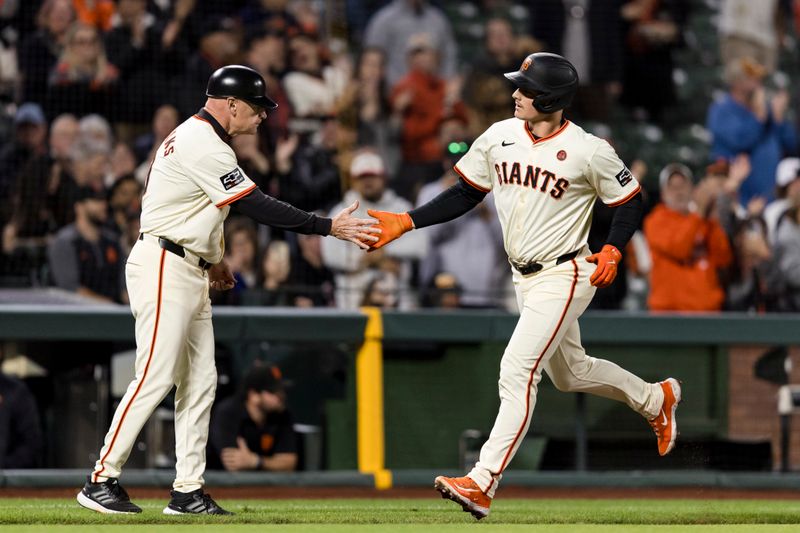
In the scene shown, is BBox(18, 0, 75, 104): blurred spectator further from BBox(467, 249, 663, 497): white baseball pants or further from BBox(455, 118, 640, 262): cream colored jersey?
BBox(467, 249, 663, 497): white baseball pants

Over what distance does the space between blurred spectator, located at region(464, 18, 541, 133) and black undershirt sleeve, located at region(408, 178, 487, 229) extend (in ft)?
17.8

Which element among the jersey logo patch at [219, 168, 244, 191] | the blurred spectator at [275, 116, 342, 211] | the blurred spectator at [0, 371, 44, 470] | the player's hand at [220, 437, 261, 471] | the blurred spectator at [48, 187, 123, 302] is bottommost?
the player's hand at [220, 437, 261, 471]

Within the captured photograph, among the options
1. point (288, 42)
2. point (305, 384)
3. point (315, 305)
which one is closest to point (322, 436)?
point (305, 384)

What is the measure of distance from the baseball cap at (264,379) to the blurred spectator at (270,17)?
418cm

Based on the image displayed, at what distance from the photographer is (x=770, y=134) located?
1196cm

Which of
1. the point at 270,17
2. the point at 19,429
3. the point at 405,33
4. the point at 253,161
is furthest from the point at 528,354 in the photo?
the point at 405,33

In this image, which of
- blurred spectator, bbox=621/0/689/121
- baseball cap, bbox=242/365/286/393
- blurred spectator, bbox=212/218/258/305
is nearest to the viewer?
baseball cap, bbox=242/365/286/393

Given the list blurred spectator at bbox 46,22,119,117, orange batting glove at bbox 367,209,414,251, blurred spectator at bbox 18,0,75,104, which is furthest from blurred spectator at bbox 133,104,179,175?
orange batting glove at bbox 367,209,414,251

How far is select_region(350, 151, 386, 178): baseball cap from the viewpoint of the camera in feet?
33.5

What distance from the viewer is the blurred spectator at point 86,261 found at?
30.1ft

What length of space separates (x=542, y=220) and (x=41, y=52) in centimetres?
620

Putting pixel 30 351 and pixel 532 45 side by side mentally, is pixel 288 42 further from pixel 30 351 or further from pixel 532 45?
pixel 30 351

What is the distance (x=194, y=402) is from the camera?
217 inches

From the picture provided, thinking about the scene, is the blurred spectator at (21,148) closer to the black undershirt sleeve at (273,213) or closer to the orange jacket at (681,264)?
the orange jacket at (681,264)
